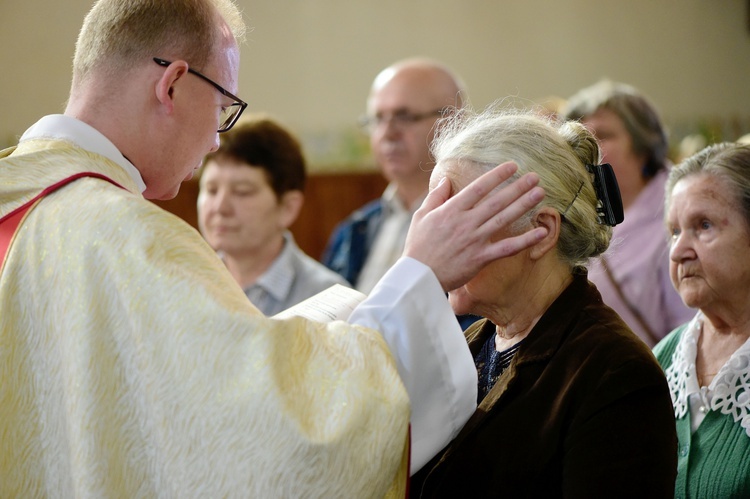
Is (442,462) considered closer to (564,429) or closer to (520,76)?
(564,429)

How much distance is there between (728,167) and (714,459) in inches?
29.2

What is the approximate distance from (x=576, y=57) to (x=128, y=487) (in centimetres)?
670

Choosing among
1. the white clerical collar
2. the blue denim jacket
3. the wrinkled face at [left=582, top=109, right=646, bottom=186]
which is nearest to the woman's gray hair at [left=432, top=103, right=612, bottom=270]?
the white clerical collar

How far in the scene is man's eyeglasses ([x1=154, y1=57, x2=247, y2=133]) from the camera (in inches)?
75.6

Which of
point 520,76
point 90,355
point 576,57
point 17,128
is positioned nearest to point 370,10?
point 520,76

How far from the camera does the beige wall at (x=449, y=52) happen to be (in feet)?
20.2

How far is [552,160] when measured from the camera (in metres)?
2.02

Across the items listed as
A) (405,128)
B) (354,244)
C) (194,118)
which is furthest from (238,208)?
(194,118)

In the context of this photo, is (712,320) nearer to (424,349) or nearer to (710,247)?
(710,247)

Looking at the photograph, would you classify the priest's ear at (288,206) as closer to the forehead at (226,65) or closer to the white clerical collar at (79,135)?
the forehead at (226,65)

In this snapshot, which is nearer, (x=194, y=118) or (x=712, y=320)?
(x=194, y=118)

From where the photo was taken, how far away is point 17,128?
615 cm

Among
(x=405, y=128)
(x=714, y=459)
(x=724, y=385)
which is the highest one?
(x=405, y=128)

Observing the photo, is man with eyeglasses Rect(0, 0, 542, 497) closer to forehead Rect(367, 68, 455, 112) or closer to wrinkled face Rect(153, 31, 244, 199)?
wrinkled face Rect(153, 31, 244, 199)
